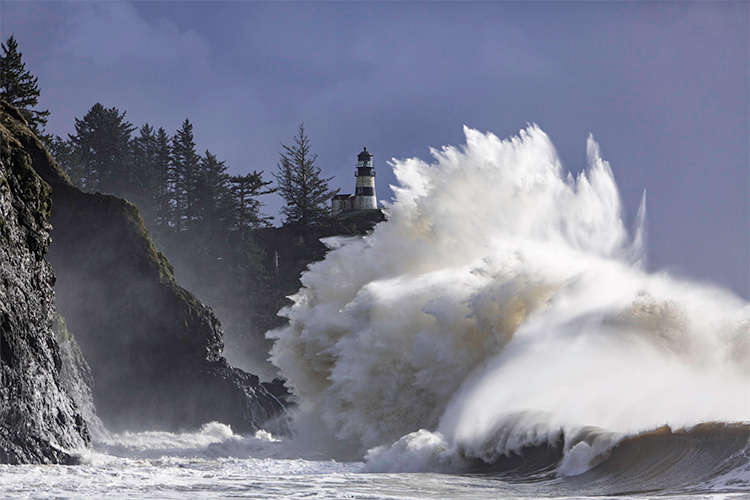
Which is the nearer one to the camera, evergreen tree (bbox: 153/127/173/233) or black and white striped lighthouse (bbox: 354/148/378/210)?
evergreen tree (bbox: 153/127/173/233)

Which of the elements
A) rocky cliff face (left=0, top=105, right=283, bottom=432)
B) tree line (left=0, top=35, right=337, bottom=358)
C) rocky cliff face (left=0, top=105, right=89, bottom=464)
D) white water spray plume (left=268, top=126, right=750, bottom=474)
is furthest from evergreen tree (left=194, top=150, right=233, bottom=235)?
rocky cliff face (left=0, top=105, right=89, bottom=464)

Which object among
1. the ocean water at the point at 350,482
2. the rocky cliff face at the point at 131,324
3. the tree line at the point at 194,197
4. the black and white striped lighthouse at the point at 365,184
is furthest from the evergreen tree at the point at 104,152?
the ocean water at the point at 350,482

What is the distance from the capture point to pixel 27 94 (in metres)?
54.2

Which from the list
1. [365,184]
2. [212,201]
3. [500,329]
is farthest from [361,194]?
[500,329]

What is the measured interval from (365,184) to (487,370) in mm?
66883

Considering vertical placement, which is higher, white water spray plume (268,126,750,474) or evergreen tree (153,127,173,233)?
evergreen tree (153,127,173,233)

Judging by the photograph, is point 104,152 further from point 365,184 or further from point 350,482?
point 350,482

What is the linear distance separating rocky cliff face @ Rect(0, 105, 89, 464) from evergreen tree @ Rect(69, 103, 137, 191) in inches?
1896

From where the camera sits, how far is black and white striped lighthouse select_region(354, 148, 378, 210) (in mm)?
92688

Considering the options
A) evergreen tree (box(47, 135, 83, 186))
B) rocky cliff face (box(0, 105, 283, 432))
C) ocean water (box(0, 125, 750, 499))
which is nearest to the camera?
ocean water (box(0, 125, 750, 499))

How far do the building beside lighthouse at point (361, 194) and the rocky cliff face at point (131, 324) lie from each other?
49.2 meters

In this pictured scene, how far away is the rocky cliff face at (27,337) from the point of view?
22984mm

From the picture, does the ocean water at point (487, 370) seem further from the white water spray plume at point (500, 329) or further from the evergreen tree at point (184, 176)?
the evergreen tree at point (184, 176)

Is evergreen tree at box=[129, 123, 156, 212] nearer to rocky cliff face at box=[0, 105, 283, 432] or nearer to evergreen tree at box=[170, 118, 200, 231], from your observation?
evergreen tree at box=[170, 118, 200, 231]
